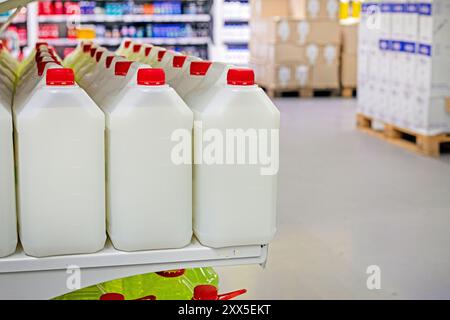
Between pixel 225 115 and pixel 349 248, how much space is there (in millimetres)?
2371

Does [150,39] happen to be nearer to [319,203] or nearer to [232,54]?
[232,54]

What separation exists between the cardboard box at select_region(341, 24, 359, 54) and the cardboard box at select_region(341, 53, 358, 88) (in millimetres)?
89

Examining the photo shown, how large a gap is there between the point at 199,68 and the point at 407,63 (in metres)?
4.99

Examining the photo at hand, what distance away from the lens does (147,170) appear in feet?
5.16

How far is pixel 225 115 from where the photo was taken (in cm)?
156

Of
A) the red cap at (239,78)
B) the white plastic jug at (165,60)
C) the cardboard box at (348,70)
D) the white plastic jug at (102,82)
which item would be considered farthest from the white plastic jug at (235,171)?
the cardboard box at (348,70)

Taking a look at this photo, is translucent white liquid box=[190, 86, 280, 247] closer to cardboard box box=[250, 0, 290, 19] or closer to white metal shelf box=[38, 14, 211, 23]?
cardboard box box=[250, 0, 290, 19]

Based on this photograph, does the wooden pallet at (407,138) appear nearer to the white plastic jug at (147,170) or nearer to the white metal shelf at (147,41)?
the white plastic jug at (147,170)

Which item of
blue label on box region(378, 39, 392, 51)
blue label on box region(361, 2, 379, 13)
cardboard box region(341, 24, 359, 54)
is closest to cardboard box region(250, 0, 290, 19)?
cardboard box region(341, 24, 359, 54)

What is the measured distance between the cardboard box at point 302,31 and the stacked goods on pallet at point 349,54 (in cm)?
12

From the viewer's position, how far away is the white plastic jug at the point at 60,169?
150cm

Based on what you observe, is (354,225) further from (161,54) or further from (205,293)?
(205,293)

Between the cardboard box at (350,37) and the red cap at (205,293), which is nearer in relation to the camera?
the red cap at (205,293)

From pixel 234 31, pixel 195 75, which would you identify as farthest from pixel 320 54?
pixel 195 75
